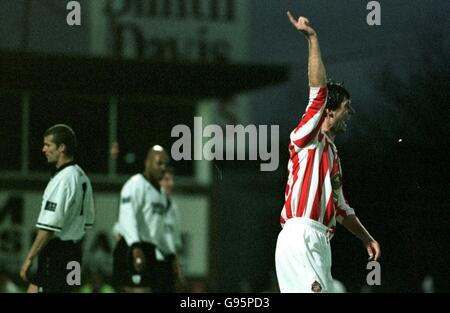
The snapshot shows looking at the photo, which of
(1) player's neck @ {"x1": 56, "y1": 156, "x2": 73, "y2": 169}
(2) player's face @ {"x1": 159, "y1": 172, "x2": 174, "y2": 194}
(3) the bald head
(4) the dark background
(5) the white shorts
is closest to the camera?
(5) the white shorts

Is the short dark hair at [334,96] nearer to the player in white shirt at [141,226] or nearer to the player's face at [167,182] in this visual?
the player in white shirt at [141,226]

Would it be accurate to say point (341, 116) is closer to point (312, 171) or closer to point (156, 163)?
point (312, 171)

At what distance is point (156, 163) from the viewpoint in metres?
7.99

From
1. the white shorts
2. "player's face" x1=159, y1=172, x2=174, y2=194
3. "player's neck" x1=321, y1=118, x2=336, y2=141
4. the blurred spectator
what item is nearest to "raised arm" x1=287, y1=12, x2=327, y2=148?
"player's neck" x1=321, y1=118, x2=336, y2=141

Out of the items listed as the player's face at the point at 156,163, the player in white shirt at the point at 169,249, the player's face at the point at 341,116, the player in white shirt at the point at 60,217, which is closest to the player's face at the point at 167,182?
the player in white shirt at the point at 169,249

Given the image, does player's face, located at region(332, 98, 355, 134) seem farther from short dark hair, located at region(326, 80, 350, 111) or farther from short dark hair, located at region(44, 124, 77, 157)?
short dark hair, located at region(44, 124, 77, 157)

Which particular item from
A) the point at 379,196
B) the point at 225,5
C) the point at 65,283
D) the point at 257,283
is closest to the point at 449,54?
the point at 379,196

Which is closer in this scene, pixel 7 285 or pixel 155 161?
pixel 7 285

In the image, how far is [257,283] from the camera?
7895mm

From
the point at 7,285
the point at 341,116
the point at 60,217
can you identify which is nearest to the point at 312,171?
the point at 341,116

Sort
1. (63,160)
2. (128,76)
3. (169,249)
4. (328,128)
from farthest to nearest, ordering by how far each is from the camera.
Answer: (128,76)
(169,249)
(63,160)
(328,128)

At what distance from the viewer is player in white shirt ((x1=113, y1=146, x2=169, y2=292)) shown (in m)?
7.78

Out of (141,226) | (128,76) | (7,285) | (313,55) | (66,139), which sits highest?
(128,76)

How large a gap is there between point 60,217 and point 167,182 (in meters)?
1.58
